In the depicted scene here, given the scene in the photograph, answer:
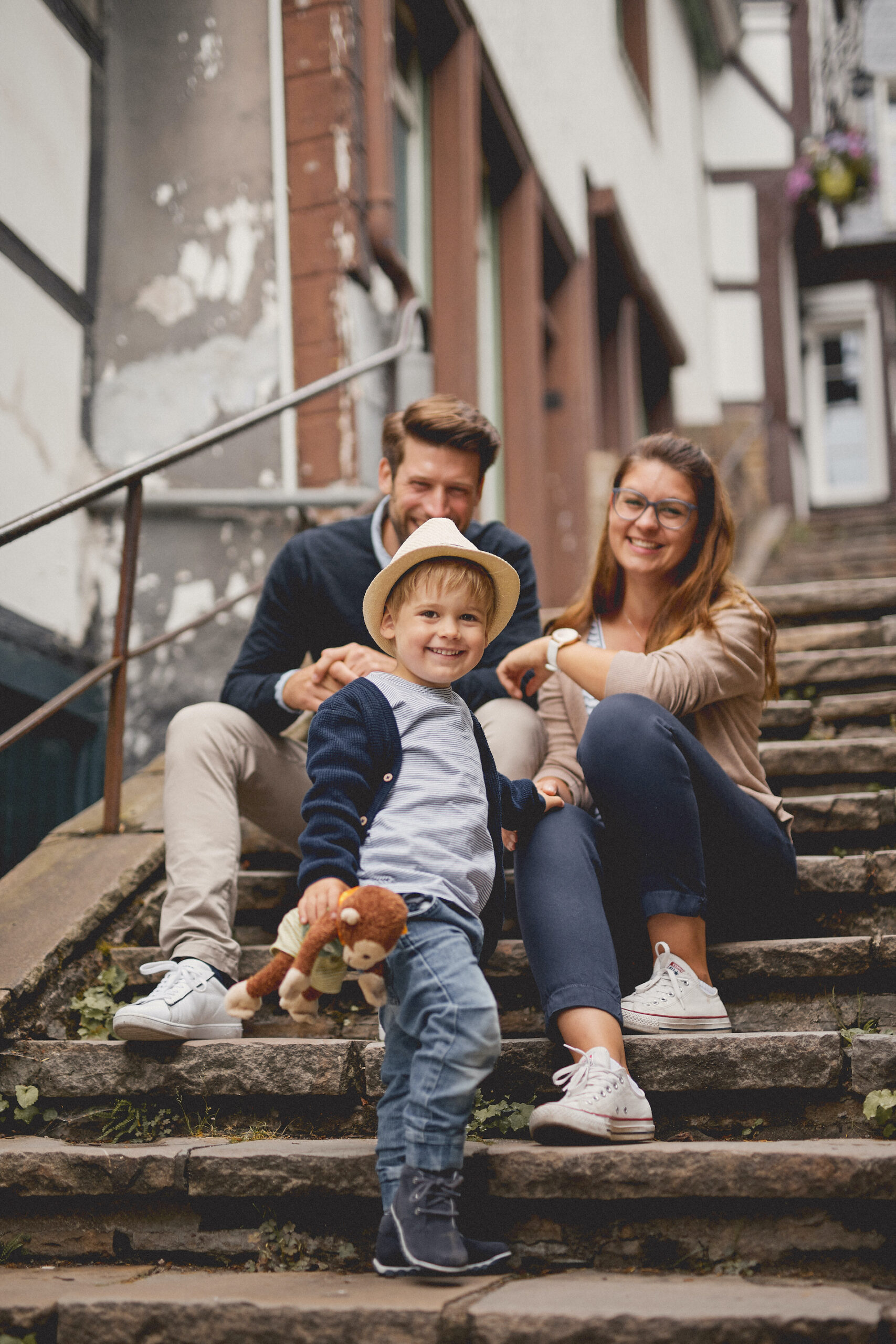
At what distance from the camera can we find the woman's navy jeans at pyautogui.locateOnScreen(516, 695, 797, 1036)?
2.11 meters

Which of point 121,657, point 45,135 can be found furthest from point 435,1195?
point 45,135

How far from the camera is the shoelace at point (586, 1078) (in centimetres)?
193

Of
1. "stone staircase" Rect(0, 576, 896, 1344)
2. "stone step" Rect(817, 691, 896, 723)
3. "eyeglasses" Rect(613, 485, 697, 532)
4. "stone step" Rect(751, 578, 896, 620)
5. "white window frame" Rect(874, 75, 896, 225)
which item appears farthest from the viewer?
"white window frame" Rect(874, 75, 896, 225)

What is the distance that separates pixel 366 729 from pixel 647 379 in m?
9.14

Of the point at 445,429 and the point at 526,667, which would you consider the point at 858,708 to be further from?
the point at 445,429

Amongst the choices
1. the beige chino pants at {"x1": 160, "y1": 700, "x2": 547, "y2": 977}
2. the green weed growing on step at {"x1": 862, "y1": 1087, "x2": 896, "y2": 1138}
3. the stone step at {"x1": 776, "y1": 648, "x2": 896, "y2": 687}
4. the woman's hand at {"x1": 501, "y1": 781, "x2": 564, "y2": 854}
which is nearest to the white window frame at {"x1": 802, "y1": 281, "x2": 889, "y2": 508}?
the stone step at {"x1": 776, "y1": 648, "x2": 896, "y2": 687}

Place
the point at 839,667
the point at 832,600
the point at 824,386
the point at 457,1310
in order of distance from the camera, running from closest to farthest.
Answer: the point at 457,1310, the point at 839,667, the point at 832,600, the point at 824,386

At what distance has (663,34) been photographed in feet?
35.2

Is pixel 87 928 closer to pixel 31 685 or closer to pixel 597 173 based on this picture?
pixel 31 685

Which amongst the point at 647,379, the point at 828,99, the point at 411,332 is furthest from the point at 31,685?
the point at 828,99

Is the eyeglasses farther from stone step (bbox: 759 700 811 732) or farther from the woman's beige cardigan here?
stone step (bbox: 759 700 811 732)

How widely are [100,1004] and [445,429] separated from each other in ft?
4.43

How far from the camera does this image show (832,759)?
3.16m

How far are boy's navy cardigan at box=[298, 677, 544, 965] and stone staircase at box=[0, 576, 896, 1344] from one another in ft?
1.26
